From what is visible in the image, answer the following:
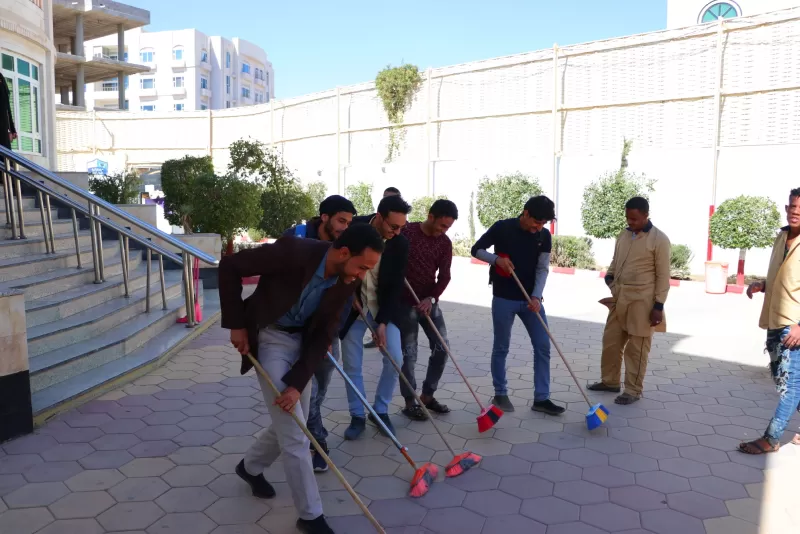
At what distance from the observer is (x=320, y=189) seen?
2331cm

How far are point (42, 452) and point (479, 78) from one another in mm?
16393

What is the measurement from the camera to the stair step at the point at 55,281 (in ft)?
18.3

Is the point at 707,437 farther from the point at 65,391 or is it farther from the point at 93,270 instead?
the point at 93,270

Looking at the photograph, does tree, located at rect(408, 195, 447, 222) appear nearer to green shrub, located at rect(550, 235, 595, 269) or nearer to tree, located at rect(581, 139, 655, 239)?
green shrub, located at rect(550, 235, 595, 269)

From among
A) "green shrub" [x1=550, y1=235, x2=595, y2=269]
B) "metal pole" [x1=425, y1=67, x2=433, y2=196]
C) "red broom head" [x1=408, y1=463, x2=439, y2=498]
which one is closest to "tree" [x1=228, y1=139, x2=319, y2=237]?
"green shrub" [x1=550, y1=235, x2=595, y2=269]

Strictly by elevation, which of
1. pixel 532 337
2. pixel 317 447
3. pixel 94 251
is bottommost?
pixel 317 447

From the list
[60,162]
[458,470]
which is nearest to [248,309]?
[458,470]

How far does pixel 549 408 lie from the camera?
16.3ft

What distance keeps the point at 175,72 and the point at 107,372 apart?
59.5m

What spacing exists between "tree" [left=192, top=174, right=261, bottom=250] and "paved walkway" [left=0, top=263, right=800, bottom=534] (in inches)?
201

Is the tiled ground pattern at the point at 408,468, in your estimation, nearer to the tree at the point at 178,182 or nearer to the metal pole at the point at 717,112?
the tree at the point at 178,182

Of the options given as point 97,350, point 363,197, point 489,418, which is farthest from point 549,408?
point 363,197

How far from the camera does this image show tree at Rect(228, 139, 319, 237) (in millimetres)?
13219

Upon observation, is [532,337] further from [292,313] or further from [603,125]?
[603,125]
